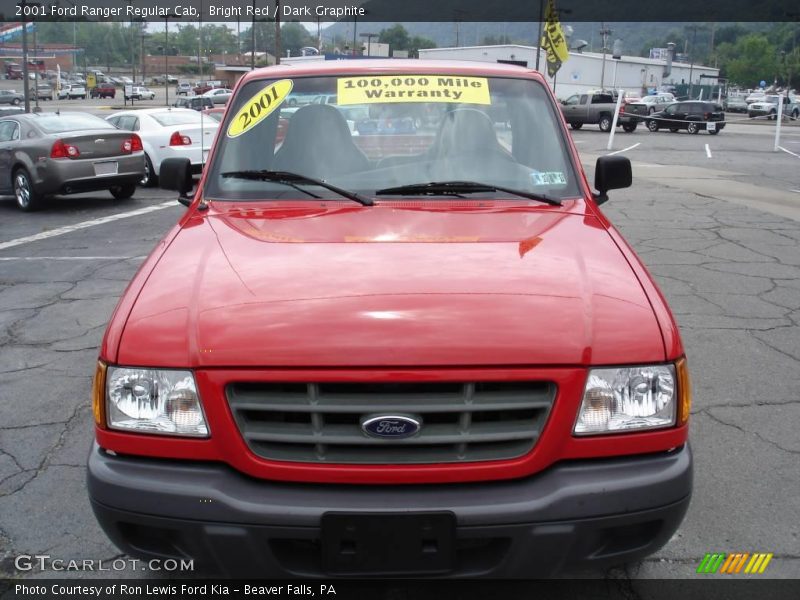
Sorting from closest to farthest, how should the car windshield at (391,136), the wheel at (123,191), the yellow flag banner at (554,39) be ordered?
the car windshield at (391,136)
the wheel at (123,191)
the yellow flag banner at (554,39)

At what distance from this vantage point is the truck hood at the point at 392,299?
2217 mm

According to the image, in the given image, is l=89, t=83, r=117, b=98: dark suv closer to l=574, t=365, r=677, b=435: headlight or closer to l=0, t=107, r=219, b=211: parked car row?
l=0, t=107, r=219, b=211: parked car row

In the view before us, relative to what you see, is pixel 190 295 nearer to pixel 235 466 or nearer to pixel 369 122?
pixel 235 466

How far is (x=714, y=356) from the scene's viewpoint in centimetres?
532

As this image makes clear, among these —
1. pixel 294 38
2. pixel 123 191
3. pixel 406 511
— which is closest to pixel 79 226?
pixel 123 191

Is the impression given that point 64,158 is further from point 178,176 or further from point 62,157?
point 178,176

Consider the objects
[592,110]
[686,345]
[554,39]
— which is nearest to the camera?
[686,345]

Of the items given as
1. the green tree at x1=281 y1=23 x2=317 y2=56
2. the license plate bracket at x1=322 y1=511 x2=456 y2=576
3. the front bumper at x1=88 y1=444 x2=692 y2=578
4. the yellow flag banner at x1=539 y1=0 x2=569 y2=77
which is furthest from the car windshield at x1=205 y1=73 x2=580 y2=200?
the green tree at x1=281 y1=23 x2=317 y2=56

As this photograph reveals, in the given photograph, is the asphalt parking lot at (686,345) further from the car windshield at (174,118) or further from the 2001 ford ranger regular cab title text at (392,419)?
the car windshield at (174,118)

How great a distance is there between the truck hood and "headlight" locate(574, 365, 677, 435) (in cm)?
5

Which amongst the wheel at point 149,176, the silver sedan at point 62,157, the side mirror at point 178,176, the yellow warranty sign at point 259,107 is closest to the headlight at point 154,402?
the yellow warranty sign at point 259,107

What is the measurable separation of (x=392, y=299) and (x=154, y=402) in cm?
74

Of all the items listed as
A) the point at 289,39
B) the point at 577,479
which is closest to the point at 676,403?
the point at 577,479

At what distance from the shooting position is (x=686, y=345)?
18.1 ft
